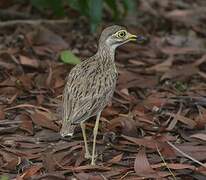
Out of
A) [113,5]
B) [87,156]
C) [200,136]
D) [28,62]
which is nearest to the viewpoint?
[87,156]

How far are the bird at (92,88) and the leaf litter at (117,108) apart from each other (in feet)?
0.99

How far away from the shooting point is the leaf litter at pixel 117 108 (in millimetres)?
5004

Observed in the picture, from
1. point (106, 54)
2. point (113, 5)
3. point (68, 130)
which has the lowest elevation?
point (68, 130)

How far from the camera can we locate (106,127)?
5629 mm

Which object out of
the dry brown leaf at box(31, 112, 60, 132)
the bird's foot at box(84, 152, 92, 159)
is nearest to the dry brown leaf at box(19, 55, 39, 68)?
the dry brown leaf at box(31, 112, 60, 132)

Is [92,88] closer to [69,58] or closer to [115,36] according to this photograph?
[115,36]

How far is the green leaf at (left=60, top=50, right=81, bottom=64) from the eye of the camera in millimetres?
6734

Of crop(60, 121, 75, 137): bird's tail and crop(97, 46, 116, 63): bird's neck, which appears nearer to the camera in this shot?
crop(60, 121, 75, 137): bird's tail

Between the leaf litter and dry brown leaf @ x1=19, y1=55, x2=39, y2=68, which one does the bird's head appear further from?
dry brown leaf @ x1=19, y1=55, x2=39, y2=68

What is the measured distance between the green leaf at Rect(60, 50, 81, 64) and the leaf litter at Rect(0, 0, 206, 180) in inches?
0.5

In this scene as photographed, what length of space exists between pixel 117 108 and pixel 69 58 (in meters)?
0.98

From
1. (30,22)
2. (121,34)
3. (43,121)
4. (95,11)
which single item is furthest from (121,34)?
(30,22)

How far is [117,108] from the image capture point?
607 centimetres

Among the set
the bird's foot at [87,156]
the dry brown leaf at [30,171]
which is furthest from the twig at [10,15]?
the dry brown leaf at [30,171]
